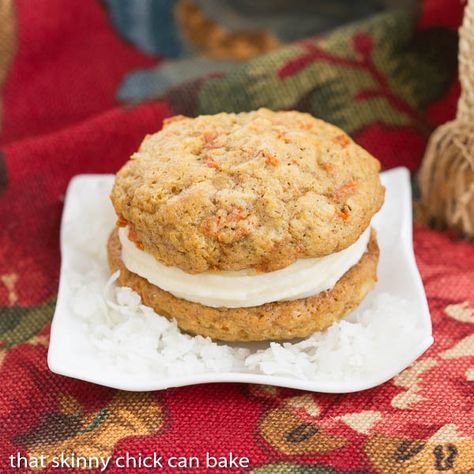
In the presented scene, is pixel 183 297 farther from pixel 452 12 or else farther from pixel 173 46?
pixel 173 46

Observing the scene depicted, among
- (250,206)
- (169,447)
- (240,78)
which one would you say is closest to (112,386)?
(169,447)

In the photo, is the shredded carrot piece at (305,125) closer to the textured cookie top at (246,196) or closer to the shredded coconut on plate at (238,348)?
the textured cookie top at (246,196)

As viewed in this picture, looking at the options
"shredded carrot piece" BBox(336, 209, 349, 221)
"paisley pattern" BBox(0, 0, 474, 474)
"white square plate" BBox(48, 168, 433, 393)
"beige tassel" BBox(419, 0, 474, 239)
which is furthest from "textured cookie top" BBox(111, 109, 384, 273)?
"beige tassel" BBox(419, 0, 474, 239)

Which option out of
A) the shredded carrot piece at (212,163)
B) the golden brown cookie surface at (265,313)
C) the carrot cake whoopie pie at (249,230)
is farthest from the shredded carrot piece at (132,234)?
the shredded carrot piece at (212,163)

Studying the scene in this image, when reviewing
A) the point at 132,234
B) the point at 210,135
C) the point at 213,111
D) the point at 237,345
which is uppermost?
the point at 210,135

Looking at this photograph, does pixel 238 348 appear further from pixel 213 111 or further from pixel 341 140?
pixel 213 111

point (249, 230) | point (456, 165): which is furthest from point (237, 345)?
point (456, 165)

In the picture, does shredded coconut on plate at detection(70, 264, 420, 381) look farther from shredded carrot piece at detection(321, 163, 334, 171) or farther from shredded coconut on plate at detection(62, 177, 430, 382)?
shredded carrot piece at detection(321, 163, 334, 171)

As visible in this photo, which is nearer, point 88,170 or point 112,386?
point 112,386
